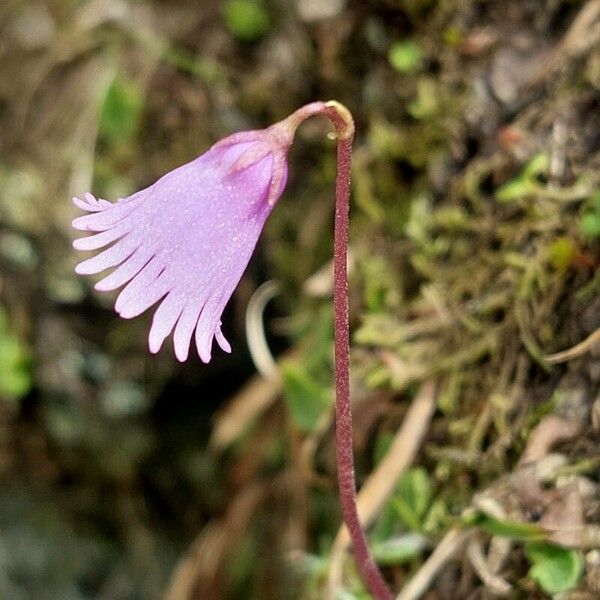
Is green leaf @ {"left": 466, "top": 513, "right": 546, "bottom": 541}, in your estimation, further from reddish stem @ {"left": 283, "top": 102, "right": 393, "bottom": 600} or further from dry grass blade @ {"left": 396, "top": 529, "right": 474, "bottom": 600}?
reddish stem @ {"left": 283, "top": 102, "right": 393, "bottom": 600}

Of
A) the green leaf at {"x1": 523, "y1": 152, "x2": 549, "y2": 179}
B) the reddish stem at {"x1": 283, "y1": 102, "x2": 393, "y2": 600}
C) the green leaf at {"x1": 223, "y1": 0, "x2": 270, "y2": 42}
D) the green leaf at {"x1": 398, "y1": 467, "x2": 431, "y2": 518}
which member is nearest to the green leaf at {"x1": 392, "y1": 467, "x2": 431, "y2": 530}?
the green leaf at {"x1": 398, "y1": 467, "x2": 431, "y2": 518}

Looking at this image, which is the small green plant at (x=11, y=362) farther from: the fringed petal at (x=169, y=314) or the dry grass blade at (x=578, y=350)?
the dry grass blade at (x=578, y=350)

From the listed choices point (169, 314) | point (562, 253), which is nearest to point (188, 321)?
point (169, 314)

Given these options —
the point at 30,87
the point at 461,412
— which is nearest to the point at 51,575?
Answer: the point at 30,87

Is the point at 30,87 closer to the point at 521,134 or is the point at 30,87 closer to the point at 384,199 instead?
the point at 384,199

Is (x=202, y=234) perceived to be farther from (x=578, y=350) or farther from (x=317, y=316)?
(x=317, y=316)

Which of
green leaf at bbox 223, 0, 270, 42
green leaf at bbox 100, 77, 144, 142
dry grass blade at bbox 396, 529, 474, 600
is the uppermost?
green leaf at bbox 223, 0, 270, 42
